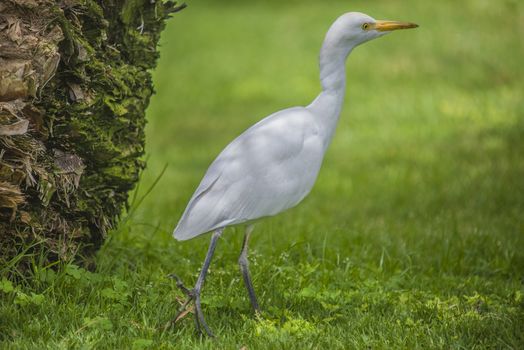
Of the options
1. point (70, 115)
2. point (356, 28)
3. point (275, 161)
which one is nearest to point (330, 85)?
point (356, 28)

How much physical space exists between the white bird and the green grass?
1.52 ft

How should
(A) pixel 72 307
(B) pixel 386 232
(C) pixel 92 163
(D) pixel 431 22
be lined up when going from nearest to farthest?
1. (A) pixel 72 307
2. (C) pixel 92 163
3. (B) pixel 386 232
4. (D) pixel 431 22

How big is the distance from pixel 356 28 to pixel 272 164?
0.83 m

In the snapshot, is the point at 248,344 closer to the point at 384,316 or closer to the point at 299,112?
the point at 384,316

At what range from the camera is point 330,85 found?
4.48 metres

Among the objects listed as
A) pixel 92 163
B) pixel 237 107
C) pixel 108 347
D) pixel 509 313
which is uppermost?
pixel 92 163

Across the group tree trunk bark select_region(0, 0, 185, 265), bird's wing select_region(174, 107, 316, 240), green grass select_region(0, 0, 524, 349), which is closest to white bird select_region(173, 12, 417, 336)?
bird's wing select_region(174, 107, 316, 240)

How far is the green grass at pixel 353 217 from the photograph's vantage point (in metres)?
4.14

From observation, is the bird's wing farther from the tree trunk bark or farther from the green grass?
the tree trunk bark

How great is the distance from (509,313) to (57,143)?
2445 mm

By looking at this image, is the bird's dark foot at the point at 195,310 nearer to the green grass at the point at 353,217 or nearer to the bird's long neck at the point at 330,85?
the green grass at the point at 353,217

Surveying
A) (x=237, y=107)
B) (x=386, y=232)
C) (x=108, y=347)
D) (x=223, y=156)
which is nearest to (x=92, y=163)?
(x=223, y=156)

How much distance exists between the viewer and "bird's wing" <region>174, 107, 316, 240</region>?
13.6ft

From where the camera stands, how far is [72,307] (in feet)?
13.9
